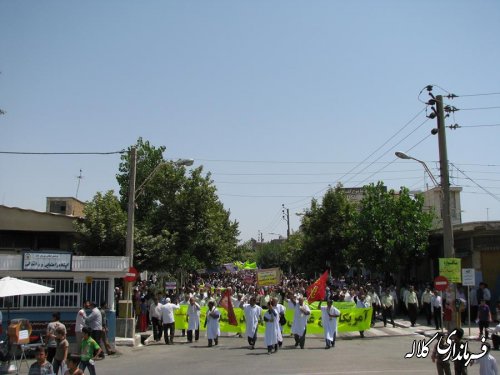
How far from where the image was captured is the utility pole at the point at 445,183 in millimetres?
21234

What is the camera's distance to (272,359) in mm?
15875

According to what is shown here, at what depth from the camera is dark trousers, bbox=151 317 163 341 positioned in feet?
69.1

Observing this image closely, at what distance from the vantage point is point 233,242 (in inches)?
2156

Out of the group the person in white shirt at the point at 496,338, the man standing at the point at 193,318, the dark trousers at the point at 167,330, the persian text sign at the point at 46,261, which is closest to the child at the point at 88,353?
the persian text sign at the point at 46,261

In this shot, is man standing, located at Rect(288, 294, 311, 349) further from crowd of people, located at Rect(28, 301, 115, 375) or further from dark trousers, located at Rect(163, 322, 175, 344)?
crowd of people, located at Rect(28, 301, 115, 375)

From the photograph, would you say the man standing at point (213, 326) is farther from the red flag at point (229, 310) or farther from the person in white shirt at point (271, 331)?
the person in white shirt at point (271, 331)

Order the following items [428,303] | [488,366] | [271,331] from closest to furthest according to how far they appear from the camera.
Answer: [488,366], [271,331], [428,303]

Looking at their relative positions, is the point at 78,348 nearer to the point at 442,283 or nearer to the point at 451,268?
the point at 442,283

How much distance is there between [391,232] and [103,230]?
14.1 metres

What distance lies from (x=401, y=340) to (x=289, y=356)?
5508 mm

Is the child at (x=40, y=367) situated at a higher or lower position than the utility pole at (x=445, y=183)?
lower

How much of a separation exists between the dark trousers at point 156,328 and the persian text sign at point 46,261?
4.33m

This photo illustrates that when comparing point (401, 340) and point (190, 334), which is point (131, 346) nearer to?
point (190, 334)

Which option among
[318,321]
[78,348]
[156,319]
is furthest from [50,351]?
[318,321]
